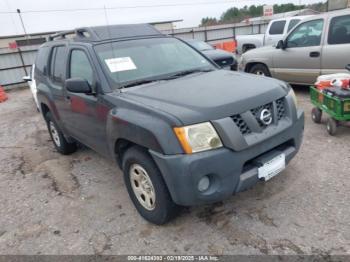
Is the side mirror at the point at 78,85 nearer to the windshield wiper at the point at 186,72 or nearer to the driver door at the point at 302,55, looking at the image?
the windshield wiper at the point at 186,72

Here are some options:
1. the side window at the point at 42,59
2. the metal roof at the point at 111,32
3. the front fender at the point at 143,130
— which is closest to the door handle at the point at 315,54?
the metal roof at the point at 111,32

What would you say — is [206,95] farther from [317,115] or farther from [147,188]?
[317,115]

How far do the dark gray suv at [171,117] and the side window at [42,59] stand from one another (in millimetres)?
843

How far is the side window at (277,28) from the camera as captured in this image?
12095 mm

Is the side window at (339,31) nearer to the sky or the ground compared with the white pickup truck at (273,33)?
nearer to the sky

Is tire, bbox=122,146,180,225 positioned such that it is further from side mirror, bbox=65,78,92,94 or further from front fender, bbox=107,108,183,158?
side mirror, bbox=65,78,92,94

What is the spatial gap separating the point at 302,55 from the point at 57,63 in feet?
16.1

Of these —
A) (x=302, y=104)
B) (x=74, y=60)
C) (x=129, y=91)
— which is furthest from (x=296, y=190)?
(x=302, y=104)

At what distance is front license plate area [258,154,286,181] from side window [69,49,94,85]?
82.6 inches

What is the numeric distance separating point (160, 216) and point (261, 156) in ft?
3.59

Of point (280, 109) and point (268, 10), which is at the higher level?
point (268, 10)

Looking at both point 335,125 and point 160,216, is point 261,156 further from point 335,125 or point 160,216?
point 335,125

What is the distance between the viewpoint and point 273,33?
1239 centimetres

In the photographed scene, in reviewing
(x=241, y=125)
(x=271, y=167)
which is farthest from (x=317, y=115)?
(x=241, y=125)
